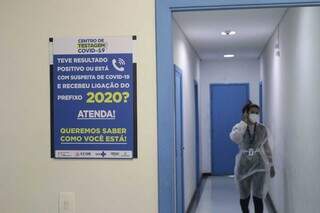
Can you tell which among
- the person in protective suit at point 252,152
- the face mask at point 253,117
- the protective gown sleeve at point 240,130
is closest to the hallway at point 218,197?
the person in protective suit at point 252,152

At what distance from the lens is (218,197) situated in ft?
21.1

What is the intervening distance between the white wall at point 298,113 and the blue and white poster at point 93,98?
1548 mm

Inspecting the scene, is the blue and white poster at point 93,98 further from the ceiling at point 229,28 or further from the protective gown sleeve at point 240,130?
the protective gown sleeve at point 240,130

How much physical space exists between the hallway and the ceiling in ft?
7.87

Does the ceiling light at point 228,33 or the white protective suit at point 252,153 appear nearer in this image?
the white protective suit at point 252,153

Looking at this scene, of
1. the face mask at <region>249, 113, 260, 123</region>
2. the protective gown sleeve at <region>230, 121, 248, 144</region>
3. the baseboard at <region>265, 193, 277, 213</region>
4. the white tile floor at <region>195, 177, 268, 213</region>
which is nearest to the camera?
the face mask at <region>249, 113, 260, 123</region>

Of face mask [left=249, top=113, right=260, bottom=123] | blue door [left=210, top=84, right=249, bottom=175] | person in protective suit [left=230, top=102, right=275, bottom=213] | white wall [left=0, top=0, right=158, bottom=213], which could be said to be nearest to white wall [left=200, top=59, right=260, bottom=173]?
A: blue door [left=210, top=84, right=249, bottom=175]

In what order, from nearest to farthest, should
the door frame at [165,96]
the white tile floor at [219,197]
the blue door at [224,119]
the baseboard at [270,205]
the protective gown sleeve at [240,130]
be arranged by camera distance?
1. the door frame at [165,96]
2. the protective gown sleeve at [240,130]
3. the baseboard at [270,205]
4. the white tile floor at [219,197]
5. the blue door at [224,119]

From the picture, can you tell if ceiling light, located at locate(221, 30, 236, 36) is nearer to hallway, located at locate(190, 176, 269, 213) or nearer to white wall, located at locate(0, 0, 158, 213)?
hallway, located at locate(190, 176, 269, 213)

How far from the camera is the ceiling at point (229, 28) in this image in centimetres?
440

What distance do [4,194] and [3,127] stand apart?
0.96ft

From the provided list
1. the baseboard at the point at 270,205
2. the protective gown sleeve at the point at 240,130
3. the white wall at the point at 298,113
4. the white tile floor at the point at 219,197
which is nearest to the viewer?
the white wall at the point at 298,113

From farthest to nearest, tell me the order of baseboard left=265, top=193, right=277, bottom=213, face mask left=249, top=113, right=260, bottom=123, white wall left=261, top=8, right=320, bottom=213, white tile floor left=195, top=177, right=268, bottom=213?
white tile floor left=195, top=177, right=268, bottom=213 → baseboard left=265, top=193, right=277, bottom=213 → face mask left=249, top=113, right=260, bottom=123 → white wall left=261, top=8, right=320, bottom=213

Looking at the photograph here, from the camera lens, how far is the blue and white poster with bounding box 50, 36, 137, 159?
172 centimetres
